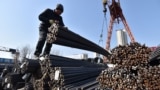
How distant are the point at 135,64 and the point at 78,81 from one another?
83 cm

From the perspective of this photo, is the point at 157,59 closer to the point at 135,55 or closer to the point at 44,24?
the point at 135,55

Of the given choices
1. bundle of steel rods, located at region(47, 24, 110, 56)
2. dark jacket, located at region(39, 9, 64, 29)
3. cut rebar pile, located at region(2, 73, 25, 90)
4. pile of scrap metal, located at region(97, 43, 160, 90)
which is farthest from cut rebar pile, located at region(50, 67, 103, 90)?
dark jacket, located at region(39, 9, 64, 29)

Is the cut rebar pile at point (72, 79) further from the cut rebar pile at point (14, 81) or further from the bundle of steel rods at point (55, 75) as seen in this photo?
the cut rebar pile at point (14, 81)

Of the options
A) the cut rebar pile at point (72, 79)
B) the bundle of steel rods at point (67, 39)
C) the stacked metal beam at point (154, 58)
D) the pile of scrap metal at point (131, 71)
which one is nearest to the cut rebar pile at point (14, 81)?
the bundle of steel rods at point (67, 39)

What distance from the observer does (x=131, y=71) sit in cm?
310

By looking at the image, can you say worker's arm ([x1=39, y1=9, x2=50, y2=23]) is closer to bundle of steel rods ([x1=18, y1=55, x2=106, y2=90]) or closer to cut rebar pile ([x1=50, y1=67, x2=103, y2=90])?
bundle of steel rods ([x1=18, y1=55, x2=106, y2=90])

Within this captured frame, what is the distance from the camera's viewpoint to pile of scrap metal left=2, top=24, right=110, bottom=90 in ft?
10.5

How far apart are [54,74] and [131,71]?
991 mm

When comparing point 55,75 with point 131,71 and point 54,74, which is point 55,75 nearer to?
point 54,74

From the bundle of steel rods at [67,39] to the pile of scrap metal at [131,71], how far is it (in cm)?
84

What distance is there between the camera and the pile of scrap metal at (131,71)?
2689mm

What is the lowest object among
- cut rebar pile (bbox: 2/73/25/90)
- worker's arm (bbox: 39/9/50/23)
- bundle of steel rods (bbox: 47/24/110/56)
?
cut rebar pile (bbox: 2/73/25/90)

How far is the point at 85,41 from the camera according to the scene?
457cm

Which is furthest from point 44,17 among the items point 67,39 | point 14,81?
point 14,81
